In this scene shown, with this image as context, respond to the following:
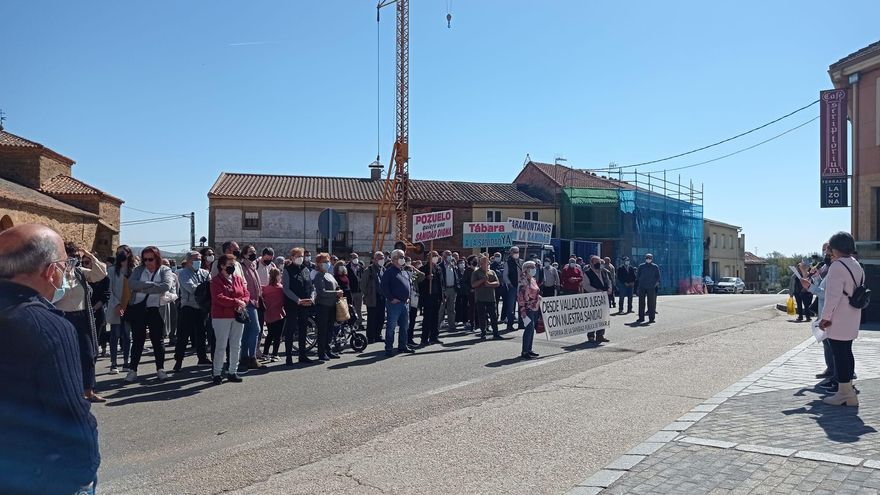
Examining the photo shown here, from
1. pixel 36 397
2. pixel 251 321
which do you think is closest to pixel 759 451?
pixel 36 397

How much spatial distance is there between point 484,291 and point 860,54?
1526 cm

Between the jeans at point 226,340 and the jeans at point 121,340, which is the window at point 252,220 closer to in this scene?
the jeans at point 121,340

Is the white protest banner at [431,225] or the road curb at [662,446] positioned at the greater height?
the white protest banner at [431,225]

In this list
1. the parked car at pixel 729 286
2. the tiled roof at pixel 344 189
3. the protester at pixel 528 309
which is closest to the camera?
the protester at pixel 528 309

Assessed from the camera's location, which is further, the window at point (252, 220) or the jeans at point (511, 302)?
the window at point (252, 220)

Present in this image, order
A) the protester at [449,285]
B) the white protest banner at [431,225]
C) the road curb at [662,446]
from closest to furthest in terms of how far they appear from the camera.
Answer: the road curb at [662,446] → the protester at [449,285] → the white protest banner at [431,225]

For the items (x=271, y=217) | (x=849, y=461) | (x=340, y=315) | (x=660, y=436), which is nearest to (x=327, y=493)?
(x=660, y=436)

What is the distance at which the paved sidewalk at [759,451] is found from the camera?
4.93m

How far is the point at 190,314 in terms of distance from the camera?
1102 centimetres

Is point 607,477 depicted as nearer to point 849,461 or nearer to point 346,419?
point 849,461

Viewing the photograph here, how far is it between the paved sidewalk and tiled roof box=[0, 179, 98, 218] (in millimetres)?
29467

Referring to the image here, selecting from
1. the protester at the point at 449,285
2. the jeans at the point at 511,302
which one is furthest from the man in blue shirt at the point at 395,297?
the jeans at the point at 511,302

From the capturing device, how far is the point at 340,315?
12266 millimetres

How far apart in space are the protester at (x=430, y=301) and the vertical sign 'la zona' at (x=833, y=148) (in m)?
14.6
